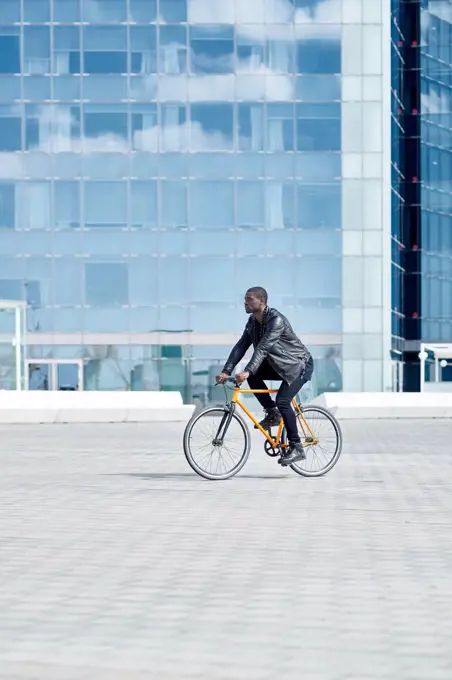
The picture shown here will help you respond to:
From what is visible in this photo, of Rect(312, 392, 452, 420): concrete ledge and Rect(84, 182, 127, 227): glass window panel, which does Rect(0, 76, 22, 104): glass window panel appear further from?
Rect(312, 392, 452, 420): concrete ledge

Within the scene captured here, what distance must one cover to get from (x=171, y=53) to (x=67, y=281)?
9.02m

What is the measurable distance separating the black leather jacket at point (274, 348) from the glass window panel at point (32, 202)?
1675 inches

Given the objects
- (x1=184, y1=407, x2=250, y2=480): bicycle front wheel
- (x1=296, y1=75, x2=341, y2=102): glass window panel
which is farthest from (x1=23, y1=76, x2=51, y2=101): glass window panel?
(x1=184, y1=407, x2=250, y2=480): bicycle front wheel

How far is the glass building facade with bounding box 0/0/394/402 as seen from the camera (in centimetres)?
5625

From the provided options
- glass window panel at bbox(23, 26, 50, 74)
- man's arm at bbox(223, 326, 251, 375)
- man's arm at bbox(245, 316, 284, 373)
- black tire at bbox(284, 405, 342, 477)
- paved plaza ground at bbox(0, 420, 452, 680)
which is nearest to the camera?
paved plaza ground at bbox(0, 420, 452, 680)

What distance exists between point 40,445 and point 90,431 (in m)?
5.72

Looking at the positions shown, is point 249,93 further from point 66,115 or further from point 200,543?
point 200,543

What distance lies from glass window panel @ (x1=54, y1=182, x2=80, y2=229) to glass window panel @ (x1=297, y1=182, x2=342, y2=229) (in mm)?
7990

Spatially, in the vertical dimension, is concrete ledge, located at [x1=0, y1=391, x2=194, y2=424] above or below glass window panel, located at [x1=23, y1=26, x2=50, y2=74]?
below

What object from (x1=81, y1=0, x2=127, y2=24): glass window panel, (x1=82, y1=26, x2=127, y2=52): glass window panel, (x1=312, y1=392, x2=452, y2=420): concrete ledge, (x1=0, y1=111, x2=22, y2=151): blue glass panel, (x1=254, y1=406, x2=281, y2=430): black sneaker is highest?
(x1=81, y1=0, x2=127, y2=24): glass window panel

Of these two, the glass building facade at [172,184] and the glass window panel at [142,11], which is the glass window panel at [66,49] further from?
the glass window panel at [142,11]

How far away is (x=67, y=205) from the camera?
56312mm

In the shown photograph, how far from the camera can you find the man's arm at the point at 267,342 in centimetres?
1413

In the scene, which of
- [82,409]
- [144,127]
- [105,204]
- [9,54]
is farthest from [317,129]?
[82,409]
